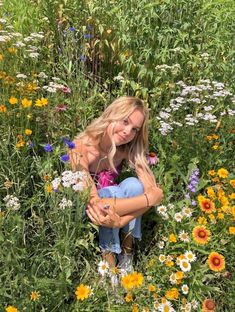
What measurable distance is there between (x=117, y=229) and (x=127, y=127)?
0.56 meters

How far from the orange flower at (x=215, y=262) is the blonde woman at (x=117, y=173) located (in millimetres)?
408

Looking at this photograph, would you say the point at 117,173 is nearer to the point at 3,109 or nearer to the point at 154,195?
the point at 154,195

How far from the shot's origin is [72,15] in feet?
12.2

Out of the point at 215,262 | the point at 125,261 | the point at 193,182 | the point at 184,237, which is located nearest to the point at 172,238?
the point at 184,237

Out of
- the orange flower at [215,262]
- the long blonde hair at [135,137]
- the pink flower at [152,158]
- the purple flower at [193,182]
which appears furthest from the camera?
the pink flower at [152,158]

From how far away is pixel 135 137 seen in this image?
2738 mm

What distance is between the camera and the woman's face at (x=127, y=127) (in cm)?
260

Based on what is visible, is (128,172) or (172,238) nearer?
(172,238)

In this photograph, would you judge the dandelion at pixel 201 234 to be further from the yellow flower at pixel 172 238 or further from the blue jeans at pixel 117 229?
the blue jeans at pixel 117 229

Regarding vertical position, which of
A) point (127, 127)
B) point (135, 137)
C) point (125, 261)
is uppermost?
point (127, 127)

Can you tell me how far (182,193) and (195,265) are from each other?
59cm

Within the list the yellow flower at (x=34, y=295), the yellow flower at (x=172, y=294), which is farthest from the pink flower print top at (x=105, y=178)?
the yellow flower at (x=34, y=295)

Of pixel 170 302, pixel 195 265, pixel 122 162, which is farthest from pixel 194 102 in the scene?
pixel 170 302

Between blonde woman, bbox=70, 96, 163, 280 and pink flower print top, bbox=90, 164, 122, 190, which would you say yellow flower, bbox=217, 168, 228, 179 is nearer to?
blonde woman, bbox=70, 96, 163, 280
